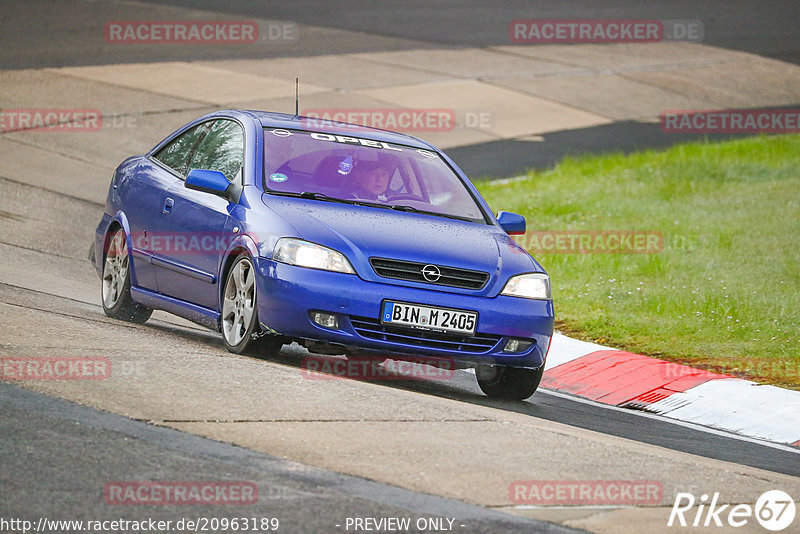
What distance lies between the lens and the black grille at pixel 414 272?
755 cm

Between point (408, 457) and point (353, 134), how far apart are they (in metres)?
3.65

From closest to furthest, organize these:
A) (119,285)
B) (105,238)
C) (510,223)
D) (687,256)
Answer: (510,223), (119,285), (105,238), (687,256)

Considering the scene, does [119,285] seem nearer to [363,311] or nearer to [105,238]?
[105,238]

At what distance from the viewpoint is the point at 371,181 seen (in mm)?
8617

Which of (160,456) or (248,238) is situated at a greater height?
(248,238)

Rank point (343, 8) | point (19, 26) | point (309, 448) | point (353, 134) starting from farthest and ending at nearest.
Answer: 1. point (343, 8)
2. point (19, 26)
3. point (353, 134)
4. point (309, 448)

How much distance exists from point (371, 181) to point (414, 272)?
1227 millimetres

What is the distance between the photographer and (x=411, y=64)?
25344 millimetres

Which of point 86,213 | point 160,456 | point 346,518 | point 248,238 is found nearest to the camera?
point 346,518

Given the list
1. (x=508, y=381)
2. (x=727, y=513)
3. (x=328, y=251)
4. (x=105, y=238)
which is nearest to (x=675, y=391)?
(x=508, y=381)

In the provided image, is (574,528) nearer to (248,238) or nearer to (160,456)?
(160,456)

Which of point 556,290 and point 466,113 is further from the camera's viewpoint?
point 466,113

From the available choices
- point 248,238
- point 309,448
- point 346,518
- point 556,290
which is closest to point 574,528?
point 346,518

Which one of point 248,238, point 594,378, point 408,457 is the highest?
point 248,238
